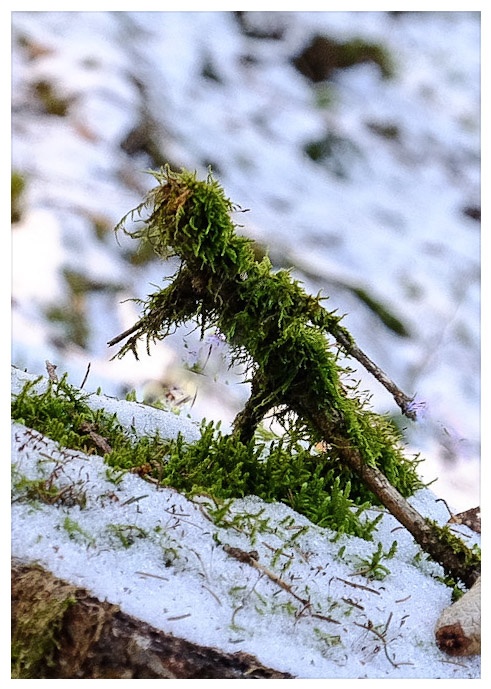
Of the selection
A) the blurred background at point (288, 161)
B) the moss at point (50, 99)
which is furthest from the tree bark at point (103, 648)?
the moss at point (50, 99)

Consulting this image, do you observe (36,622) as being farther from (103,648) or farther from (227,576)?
(227,576)

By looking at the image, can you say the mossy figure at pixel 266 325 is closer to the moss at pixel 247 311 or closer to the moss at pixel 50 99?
the moss at pixel 247 311

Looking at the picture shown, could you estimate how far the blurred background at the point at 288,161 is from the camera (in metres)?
1.76

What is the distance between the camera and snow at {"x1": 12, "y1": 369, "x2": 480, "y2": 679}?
27.1 inches

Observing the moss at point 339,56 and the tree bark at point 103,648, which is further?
the moss at point 339,56

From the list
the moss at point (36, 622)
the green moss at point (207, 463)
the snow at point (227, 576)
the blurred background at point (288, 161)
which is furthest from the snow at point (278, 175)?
the moss at point (36, 622)

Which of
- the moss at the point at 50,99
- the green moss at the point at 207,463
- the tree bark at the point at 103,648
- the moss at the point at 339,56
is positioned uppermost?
the moss at the point at 339,56

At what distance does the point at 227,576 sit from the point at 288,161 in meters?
1.87

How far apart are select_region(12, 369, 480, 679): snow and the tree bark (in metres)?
0.01

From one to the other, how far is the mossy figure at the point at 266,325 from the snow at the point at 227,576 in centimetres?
11

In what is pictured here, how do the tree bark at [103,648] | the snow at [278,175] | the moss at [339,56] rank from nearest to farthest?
the tree bark at [103,648] < the snow at [278,175] < the moss at [339,56]

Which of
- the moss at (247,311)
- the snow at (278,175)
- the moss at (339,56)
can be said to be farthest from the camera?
the moss at (339,56)

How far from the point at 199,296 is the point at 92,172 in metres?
1.24

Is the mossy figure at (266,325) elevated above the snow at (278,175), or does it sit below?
below
